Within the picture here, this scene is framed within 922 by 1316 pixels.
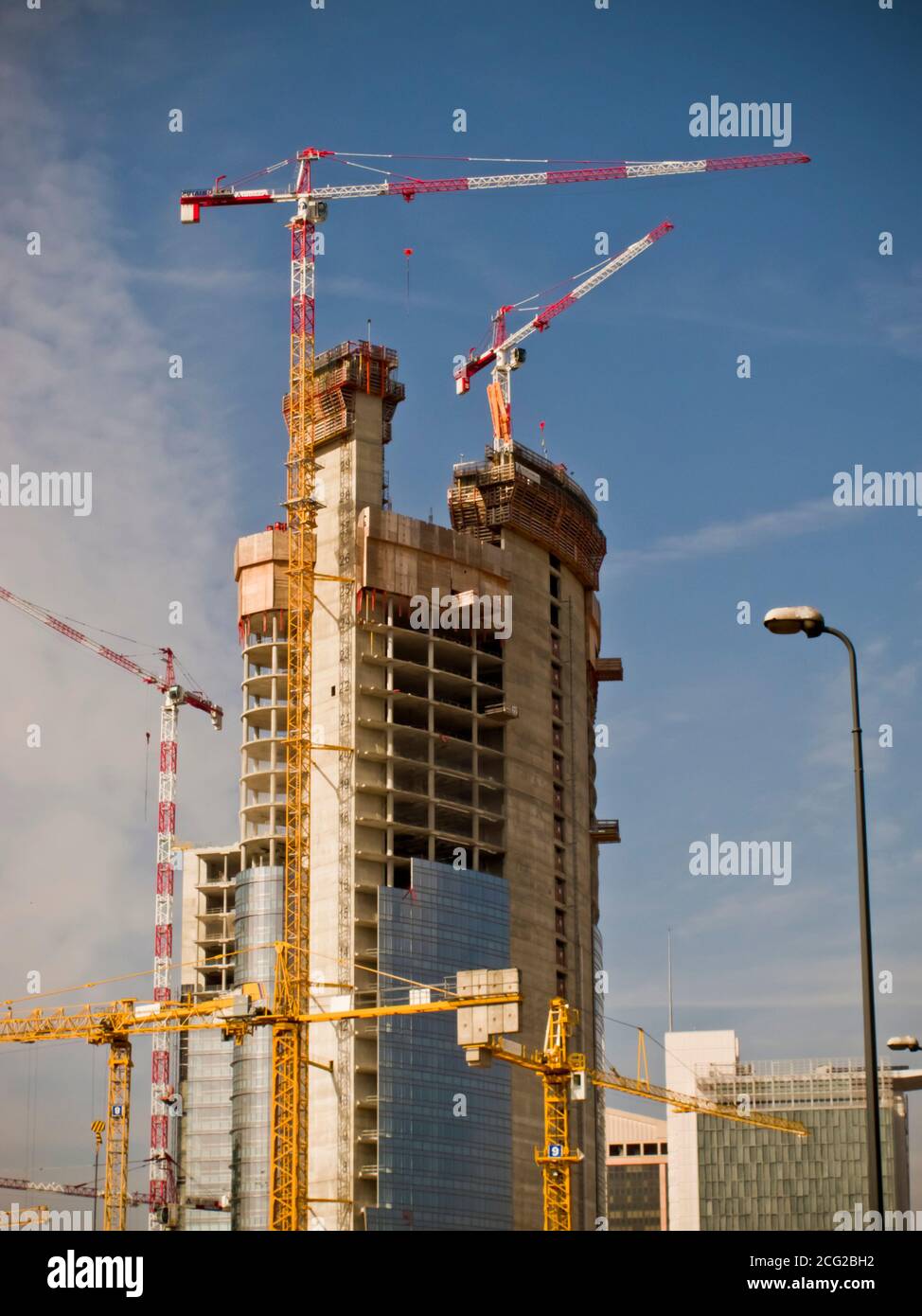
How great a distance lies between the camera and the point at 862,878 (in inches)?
1617

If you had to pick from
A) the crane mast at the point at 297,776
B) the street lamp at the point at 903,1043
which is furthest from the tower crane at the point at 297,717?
the street lamp at the point at 903,1043

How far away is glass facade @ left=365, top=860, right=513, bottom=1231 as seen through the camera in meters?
173

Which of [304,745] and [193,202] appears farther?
[193,202]

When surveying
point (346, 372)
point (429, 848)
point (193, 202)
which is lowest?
point (429, 848)

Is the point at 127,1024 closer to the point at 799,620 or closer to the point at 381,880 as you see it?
the point at 381,880

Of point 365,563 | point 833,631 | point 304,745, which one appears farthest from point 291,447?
point 833,631

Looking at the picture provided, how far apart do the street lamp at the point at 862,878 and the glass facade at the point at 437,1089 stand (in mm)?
135708

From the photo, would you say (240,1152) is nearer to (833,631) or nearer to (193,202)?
(193,202)

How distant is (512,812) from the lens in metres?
199

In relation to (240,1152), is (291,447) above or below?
above

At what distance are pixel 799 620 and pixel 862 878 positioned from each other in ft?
20.4

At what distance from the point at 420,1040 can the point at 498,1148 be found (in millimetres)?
14308

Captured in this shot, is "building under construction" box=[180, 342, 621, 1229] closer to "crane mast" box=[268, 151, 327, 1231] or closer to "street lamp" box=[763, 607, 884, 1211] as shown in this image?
"crane mast" box=[268, 151, 327, 1231]
